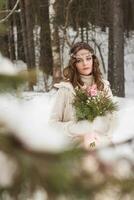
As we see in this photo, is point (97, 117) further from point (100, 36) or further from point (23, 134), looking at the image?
point (100, 36)

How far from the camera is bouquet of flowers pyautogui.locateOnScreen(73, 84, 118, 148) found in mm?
4171

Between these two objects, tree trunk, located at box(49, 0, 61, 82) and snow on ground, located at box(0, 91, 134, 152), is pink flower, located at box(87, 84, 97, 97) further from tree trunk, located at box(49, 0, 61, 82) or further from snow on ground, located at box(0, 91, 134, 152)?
tree trunk, located at box(49, 0, 61, 82)

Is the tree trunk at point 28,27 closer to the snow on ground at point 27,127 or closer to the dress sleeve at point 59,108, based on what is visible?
the dress sleeve at point 59,108

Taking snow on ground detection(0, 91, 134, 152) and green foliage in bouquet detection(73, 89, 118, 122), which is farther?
green foliage in bouquet detection(73, 89, 118, 122)

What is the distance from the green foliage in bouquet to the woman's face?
19cm

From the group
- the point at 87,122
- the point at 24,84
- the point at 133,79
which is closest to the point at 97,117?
the point at 87,122

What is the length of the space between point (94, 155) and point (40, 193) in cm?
10

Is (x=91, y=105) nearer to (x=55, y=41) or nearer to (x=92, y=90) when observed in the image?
(x=92, y=90)

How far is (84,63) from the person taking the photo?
14.7 feet

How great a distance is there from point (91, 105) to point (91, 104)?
0.02 meters

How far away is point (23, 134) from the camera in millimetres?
930

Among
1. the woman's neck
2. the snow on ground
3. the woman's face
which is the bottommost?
the woman's neck

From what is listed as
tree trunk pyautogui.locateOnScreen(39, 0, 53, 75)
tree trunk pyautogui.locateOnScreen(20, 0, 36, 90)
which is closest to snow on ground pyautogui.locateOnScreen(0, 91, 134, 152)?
tree trunk pyautogui.locateOnScreen(20, 0, 36, 90)

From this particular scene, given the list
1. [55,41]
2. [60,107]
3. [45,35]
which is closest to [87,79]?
[60,107]
